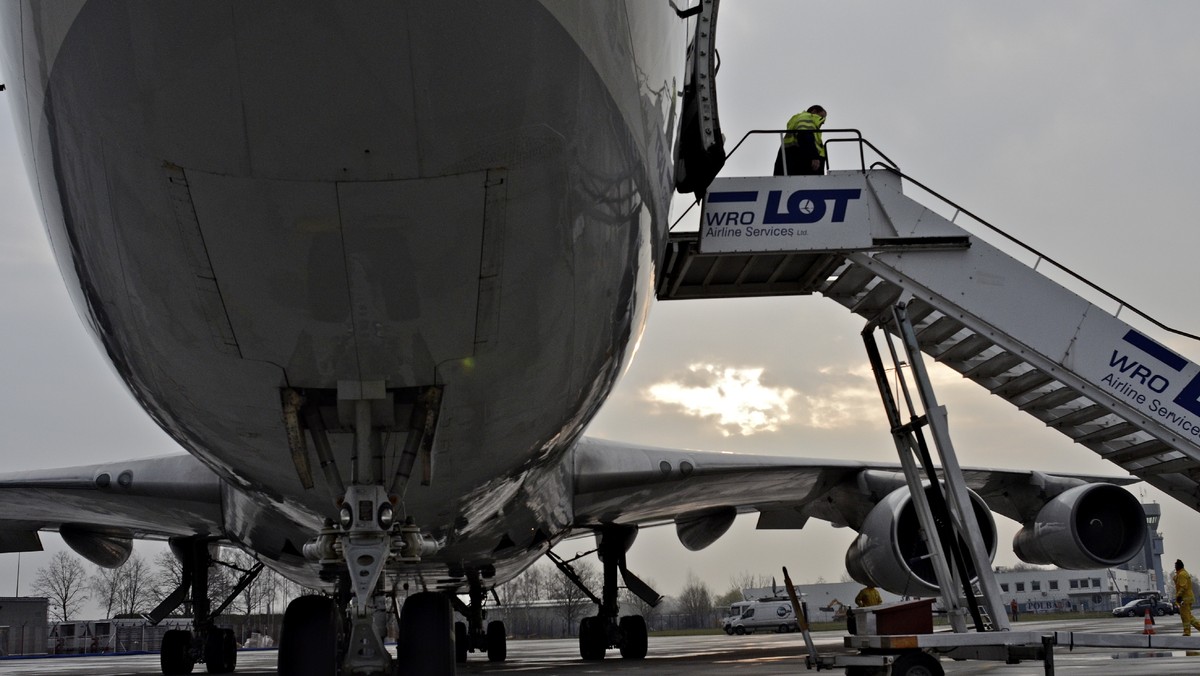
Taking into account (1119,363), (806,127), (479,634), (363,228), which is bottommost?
(479,634)

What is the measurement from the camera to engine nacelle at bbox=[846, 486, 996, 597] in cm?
888

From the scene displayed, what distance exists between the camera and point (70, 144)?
3.88 m

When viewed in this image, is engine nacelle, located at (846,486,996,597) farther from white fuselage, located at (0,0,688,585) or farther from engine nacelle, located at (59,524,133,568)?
engine nacelle, located at (59,524,133,568)

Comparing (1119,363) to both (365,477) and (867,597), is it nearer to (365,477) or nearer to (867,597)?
(867,597)

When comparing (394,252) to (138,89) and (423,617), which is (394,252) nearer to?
(138,89)

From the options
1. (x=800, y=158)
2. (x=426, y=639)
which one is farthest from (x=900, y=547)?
(x=426, y=639)

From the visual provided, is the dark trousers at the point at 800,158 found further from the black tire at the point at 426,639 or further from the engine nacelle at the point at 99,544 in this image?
the engine nacelle at the point at 99,544

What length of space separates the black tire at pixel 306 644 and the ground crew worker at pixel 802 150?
4627 millimetres

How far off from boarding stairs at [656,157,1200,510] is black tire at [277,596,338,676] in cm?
364

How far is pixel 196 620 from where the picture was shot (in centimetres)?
1311

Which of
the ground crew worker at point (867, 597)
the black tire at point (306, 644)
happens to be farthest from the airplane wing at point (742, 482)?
the black tire at point (306, 644)

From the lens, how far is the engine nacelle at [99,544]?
12.6 meters

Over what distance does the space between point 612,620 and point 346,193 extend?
36.4ft

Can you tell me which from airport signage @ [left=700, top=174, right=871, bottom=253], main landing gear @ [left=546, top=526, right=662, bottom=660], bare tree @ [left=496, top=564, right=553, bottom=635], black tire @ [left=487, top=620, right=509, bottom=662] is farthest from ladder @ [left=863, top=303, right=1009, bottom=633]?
bare tree @ [left=496, top=564, right=553, bottom=635]
